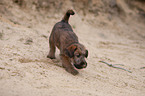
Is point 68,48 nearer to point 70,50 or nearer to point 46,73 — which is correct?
point 70,50

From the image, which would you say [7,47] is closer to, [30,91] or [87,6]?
[30,91]

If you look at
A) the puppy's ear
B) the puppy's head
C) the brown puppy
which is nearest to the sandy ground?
the brown puppy

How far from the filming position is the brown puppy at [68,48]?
338 cm

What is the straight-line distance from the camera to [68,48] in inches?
139

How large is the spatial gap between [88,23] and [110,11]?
2651mm

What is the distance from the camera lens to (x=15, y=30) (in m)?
5.49

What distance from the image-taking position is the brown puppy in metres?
3.38

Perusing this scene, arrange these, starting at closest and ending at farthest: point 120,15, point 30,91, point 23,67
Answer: point 30,91
point 23,67
point 120,15

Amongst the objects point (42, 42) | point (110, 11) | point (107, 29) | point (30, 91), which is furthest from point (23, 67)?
point (110, 11)

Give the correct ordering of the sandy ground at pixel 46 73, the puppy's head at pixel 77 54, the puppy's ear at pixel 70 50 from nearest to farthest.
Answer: the sandy ground at pixel 46 73 < the puppy's head at pixel 77 54 < the puppy's ear at pixel 70 50

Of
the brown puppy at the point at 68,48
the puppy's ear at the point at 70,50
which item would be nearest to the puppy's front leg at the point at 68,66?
the brown puppy at the point at 68,48

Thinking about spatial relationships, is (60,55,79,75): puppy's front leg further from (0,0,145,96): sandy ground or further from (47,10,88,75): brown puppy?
(0,0,145,96): sandy ground

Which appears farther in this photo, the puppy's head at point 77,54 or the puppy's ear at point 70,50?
the puppy's ear at point 70,50

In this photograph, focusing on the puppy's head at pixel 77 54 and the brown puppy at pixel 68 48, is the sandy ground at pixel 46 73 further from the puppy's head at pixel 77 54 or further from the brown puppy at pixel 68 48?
the puppy's head at pixel 77 54
